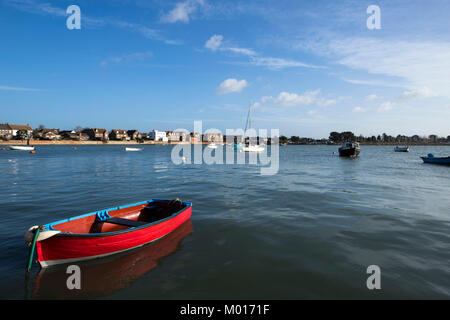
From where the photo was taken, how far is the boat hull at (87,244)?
7.16 m

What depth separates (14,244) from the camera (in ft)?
29.3

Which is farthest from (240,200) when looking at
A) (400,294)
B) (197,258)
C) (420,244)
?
(400,294)

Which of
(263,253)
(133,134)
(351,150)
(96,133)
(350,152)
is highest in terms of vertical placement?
(133,134)

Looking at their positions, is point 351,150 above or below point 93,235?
above

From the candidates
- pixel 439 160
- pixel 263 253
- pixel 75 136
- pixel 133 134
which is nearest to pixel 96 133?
pixel 75 136

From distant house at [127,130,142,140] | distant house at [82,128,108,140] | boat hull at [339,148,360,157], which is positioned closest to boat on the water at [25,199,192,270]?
boat hull at [339,148,360,157]

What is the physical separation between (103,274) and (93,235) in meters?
1.25

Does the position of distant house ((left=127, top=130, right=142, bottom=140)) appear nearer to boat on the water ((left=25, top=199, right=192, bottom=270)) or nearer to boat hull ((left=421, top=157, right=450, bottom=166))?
boat hull ((left=421, top=157, right=450, bottom=166))

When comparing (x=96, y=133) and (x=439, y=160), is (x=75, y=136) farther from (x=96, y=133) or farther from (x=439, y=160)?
(x=439, y=160)

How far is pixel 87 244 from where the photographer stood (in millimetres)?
7504

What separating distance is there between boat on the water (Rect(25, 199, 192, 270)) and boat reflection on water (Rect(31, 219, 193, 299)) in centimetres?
28

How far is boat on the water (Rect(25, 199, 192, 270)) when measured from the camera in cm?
709
